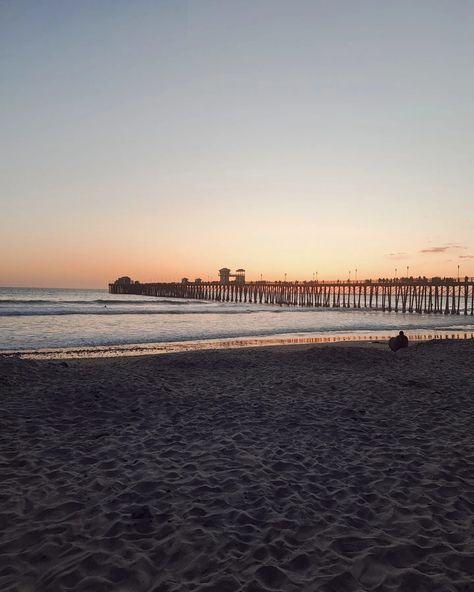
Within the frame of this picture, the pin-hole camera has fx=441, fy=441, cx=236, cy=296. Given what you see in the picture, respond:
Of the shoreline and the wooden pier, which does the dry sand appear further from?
the wooden pier

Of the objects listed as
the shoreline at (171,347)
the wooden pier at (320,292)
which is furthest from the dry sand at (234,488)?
the wooden pier at (320,292)

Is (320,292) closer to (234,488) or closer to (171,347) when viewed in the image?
(171,347)

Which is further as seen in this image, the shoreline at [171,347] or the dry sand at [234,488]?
the shoreline at [171,347]

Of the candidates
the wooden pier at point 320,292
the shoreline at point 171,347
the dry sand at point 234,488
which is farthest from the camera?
the wooden pier at point 320,292

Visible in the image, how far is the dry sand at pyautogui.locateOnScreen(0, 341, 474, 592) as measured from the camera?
3336 mm

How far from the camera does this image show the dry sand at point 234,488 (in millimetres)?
3336

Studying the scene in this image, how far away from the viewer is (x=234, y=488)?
474 centimetres

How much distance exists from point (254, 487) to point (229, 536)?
98cm

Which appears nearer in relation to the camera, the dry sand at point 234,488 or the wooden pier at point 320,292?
the dry sand at point 234,488

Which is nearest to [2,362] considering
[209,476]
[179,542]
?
[209,476]

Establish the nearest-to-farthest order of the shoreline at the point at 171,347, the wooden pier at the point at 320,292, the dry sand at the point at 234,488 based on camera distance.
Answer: the dry sand at the point at 234,488 → the shoreline at the point at 171,347 → the wooden pier at the point at 320,292

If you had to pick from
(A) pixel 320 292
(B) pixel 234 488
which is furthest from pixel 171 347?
(A) pixel 320 292

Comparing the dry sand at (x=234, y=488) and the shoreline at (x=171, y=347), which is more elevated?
the dry sand at (x=234, y=488)

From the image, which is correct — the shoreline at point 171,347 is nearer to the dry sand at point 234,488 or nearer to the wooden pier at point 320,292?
the dry sand at point 234,488
